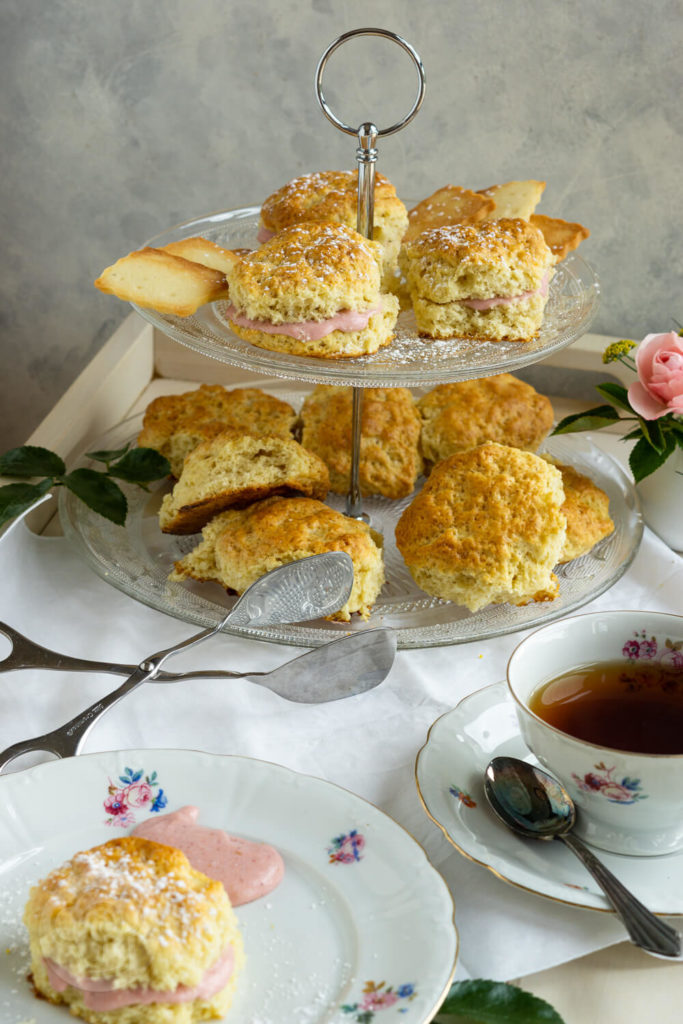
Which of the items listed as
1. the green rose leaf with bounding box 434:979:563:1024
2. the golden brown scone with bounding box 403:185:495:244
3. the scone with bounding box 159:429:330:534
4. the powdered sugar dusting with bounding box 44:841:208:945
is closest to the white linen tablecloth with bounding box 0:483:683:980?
the green rose leaf with bounding box 434:979:563:1024

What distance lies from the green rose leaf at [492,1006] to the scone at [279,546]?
454 millimetres

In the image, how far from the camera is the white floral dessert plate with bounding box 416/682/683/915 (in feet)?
2.43

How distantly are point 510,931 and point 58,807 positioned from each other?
1.15 ft

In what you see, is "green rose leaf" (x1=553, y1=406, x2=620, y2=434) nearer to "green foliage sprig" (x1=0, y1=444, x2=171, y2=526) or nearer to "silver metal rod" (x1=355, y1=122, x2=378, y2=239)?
"silver metal rod" (x1=355, y1=122, x2=378, y2=239)

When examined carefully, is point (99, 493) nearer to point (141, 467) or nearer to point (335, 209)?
point (141, 467)

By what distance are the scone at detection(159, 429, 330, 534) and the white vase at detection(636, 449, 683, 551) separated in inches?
16.6

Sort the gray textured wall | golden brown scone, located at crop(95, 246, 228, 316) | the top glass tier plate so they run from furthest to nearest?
the gray textured wall
golden brown scone, located at crop(95, 246, 228, 316)
the top glass tier plate

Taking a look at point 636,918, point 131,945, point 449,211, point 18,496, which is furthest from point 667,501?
point 131,945

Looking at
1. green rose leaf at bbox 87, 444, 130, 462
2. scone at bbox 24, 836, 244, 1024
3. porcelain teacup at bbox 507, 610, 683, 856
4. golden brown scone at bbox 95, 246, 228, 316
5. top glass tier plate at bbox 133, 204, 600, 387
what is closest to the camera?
scone at bbox 24, 836, 244, 1024

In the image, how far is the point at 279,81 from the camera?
181cm

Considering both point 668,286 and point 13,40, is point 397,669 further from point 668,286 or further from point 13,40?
point 13,40

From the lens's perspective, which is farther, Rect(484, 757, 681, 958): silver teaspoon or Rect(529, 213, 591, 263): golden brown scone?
Rect(529, 213, 591, 263): golden brown scone

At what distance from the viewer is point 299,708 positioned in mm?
1008

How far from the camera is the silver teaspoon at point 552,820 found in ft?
2.30
